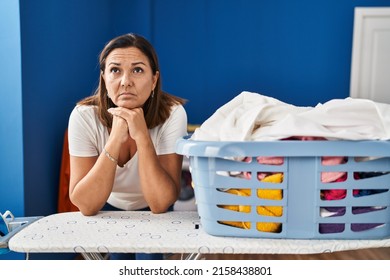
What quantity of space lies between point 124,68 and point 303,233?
2.02 ft

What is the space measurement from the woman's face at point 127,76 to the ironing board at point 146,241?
1.10ft

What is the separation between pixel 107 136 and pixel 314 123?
0.69 m

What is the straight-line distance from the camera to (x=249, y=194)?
2.70 feet

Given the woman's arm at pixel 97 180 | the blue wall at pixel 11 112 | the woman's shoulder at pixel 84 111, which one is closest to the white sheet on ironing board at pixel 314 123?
the woman's arm at pixel 97 180

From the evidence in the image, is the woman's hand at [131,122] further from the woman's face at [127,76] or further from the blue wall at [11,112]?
the blue wall at [11,112]

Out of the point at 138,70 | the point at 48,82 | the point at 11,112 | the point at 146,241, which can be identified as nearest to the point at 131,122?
the point at 138,70

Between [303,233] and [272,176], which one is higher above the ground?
[272,176]

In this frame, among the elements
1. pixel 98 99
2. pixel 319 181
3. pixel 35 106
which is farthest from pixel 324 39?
pixel 319 181

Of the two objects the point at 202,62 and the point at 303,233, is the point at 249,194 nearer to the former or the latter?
the point at 303,233

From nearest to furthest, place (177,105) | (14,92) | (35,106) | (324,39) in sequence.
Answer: (177,105), (14,92), (35,106), (324,39)

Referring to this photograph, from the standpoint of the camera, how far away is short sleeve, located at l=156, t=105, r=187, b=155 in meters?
1.23

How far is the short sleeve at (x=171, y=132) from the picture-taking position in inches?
48.4

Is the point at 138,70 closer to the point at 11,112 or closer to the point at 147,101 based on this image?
the point at 147,101

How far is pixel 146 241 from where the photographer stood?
834 mm
